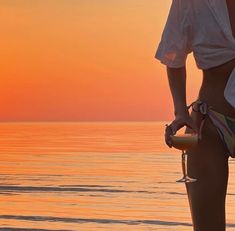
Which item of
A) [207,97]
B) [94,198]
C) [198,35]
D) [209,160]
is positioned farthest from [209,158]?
[94,198]

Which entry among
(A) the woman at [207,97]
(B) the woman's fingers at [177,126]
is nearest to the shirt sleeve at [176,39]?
(A) the woman at [207,97]

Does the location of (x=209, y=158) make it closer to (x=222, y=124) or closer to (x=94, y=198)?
(x=222, y=124)

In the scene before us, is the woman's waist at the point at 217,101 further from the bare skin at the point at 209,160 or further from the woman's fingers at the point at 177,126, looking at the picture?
the woman's fingers at the point at 177,126

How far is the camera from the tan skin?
287cm

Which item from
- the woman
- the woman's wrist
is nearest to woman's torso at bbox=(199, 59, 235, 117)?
the woman

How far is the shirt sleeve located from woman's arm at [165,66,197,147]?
1.6 inches

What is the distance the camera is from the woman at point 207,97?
2838 millimetres

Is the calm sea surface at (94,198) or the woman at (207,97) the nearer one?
the woman at (207,97)

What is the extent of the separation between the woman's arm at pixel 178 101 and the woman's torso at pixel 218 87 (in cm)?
10

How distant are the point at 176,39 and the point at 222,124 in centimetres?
42

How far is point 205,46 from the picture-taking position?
2854 millimetres

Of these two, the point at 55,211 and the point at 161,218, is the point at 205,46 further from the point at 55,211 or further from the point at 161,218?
the point at 55,211

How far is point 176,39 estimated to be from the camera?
2924 millimetres

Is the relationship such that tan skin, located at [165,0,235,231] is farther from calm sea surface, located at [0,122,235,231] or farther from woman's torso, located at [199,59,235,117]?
calm sea surface, located at [0,122,235,231]
